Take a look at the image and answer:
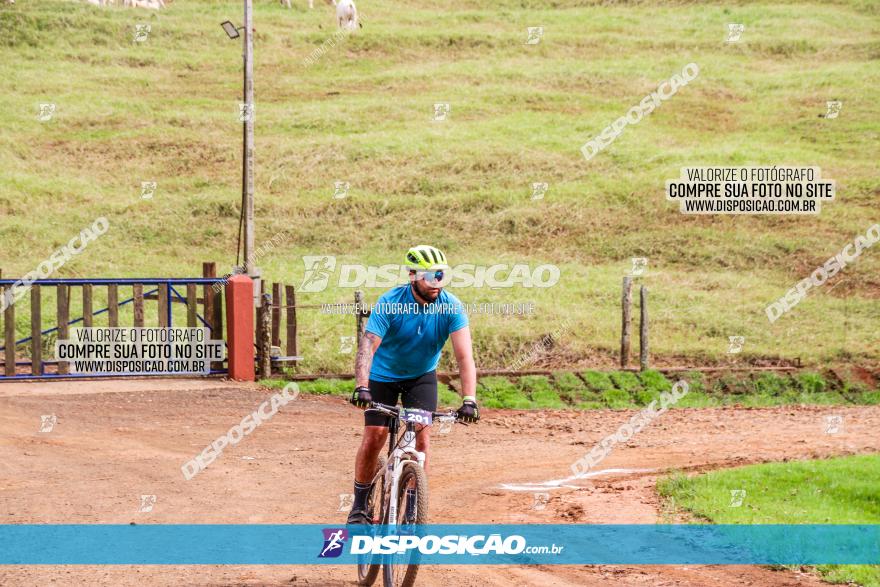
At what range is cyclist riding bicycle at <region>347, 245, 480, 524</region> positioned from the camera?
8539 mm

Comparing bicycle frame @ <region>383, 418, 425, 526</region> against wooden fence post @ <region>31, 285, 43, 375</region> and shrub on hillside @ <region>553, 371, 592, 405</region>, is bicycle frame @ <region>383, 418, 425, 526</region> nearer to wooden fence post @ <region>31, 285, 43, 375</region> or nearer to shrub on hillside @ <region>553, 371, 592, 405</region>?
shrub on hillside @ <region>553, 371, 592, 405</region>

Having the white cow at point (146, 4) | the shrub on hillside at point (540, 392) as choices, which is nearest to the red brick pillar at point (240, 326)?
the shrub on hillside at point (540, 392)

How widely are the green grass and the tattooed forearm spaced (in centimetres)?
449

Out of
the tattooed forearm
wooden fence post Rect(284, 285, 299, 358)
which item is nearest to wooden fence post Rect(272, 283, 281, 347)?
wooden fence post Rect(284, 285, 299, 358)

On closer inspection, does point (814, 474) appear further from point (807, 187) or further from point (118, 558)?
point (807, 187)

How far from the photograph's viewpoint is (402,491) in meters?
8.23

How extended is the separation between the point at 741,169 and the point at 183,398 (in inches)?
866

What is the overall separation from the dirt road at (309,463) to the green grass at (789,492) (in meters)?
0.54

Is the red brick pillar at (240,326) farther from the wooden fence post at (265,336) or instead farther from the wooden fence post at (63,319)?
the wooden fence post at (63,319)

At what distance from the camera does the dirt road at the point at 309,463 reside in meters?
9.30

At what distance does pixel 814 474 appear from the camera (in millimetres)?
13102

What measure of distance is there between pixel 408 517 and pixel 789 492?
19.7 feet

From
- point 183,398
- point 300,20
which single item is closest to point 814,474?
point 183,398

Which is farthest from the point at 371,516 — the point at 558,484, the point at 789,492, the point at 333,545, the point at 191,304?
the point at 191,304
